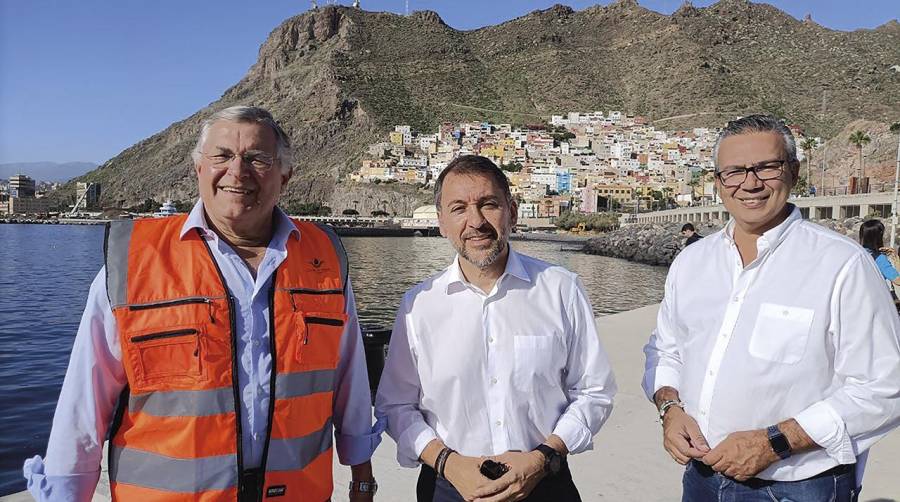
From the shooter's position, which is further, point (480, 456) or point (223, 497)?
point (480, 456)

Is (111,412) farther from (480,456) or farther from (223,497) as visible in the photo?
(480,456)

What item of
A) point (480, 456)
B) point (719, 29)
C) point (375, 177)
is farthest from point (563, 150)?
point (480, 456)

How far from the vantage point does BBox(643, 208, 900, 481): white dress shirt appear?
1.58 metres

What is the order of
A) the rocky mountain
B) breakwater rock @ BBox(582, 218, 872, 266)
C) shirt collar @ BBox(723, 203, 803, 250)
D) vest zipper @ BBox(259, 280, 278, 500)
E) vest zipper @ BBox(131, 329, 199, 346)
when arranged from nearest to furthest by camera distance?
vest zipper @ BBox(131, 329, 199, 346) < vest zipper @ BBox(259, 280, 278, 500) < shirt collar @ BBox(723, 203, 803, 250) < breakwater rock @ BBox(582, 218, 872, 266) < the rocky mountain

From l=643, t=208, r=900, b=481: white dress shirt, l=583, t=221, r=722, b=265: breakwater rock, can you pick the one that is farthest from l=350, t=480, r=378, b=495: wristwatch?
l=583, t=221, r=722, b=265: breakwater rock

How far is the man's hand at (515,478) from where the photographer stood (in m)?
1.71

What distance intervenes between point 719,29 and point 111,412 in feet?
502

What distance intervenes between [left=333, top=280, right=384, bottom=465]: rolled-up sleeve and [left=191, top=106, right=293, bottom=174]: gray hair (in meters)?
0.44

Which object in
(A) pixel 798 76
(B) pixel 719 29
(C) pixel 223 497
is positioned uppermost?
(B) pixel 719 29

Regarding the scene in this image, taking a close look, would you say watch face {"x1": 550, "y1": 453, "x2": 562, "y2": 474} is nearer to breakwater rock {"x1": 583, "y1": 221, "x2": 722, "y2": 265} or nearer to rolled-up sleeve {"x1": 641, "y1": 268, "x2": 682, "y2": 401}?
rolled-up sleeve {"x1": 641, "y1": 268, "x2": 682, "y2": 401}

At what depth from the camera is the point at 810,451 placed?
1654 millimetres

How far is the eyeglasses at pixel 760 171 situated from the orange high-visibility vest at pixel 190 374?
4.01 ft

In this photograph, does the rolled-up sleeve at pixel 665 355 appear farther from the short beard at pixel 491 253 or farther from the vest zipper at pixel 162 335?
the vest zipper at pixel 162 335

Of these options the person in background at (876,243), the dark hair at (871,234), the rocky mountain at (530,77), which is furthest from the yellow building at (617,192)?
the dark hair at (871,234)
